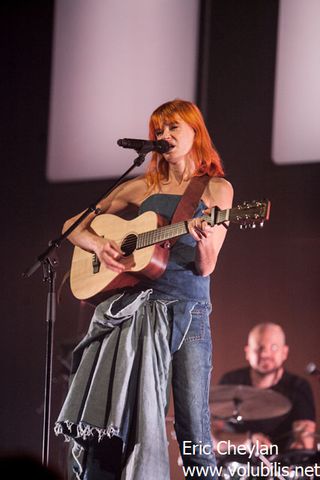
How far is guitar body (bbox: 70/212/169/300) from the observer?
10.4 feet

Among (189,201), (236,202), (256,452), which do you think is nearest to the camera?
(189,201)

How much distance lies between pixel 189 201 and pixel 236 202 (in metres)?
0.80

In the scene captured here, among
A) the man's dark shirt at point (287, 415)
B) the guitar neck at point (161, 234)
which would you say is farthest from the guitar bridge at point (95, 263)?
the man's dark shirt at point (287, 415)

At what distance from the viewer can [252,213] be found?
2.91m

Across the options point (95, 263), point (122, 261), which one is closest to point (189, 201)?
point (122, 261)

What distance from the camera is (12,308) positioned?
15.1ft

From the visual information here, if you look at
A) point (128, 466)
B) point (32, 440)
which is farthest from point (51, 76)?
point (128, 466)

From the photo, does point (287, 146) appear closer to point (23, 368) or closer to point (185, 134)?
point (185, 134)

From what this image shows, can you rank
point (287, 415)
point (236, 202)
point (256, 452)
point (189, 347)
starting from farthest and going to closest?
1. point (236, 202)
2. point (287, 415)
3. point (256, 452)
4. point (189, 347)

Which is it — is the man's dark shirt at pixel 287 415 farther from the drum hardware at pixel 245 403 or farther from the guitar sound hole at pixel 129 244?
the guitar sound hole at pixel 129 244

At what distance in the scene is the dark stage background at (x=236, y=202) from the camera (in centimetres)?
386

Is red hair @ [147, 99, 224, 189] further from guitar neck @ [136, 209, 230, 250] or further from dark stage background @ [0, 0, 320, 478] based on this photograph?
dark stage background @ [0, 0, 320, 478]

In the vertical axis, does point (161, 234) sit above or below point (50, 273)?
above

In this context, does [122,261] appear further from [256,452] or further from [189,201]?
[256,452]
